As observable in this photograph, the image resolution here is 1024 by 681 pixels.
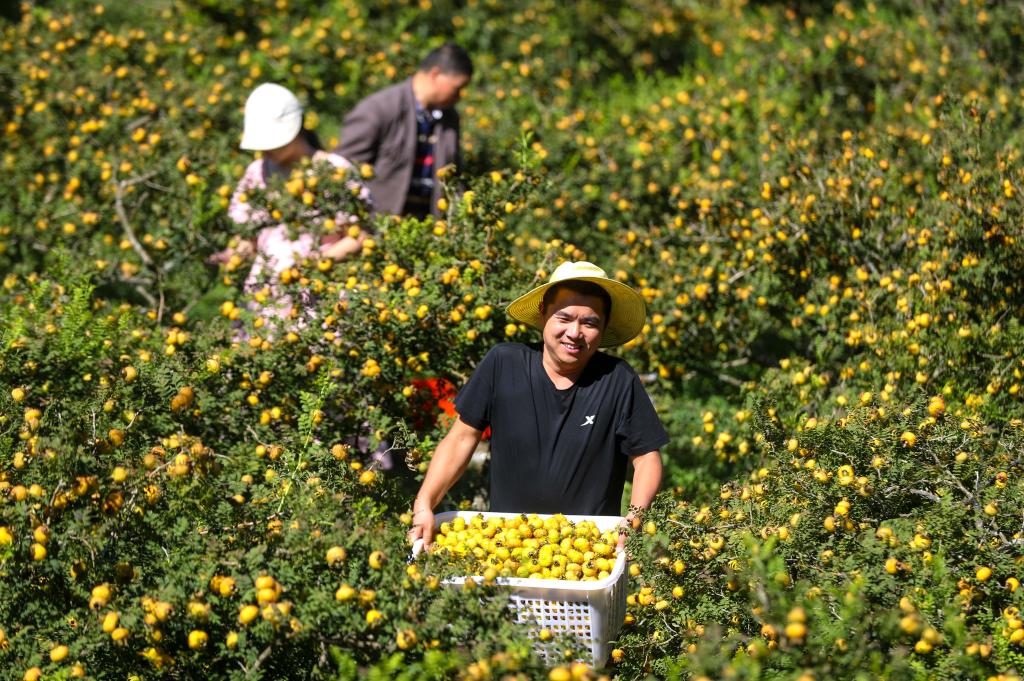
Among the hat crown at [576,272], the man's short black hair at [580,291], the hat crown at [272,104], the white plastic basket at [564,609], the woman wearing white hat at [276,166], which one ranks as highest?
the hat crown at [272,104]

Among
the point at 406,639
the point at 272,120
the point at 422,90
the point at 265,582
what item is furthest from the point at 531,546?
the point at 422,90

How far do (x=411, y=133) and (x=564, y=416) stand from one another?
263cm

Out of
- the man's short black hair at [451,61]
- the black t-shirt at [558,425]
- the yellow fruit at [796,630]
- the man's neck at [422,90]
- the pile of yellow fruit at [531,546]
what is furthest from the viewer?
the man's neck at [422,90]

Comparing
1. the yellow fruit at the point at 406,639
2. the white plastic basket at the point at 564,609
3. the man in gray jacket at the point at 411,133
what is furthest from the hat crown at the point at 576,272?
the man in gray jacket at the point at 411,133

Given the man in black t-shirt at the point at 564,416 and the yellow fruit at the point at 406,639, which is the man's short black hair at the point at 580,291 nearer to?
the man in black t-shirt at the point at 564,416

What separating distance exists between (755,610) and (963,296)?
2.44 meters

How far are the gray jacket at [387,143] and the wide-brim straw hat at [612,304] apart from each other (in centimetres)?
200

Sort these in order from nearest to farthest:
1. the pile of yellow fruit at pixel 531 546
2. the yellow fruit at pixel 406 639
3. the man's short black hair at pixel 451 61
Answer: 1. the yellow fruit at pixel 406 639
2. the pile of yellow fruit at pixel 531 546
3. the man's short black hair at pixel 451 61

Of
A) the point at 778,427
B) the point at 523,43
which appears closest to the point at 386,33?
the point at 523,43

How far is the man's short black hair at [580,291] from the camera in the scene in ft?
11.7

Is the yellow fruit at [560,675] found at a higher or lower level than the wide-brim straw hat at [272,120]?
lower

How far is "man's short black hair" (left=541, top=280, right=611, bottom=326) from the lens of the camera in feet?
11.7

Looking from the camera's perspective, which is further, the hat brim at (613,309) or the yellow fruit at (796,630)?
the hat brim at (613,309)

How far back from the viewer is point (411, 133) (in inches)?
225
